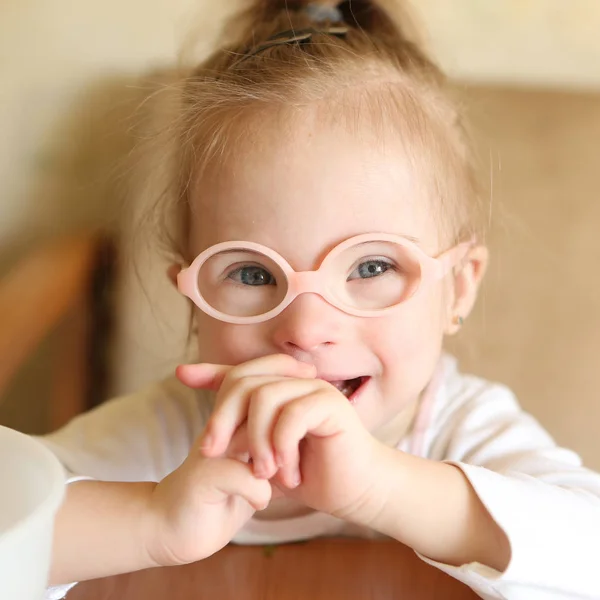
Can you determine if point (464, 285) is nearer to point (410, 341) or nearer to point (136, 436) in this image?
point (410, 341)

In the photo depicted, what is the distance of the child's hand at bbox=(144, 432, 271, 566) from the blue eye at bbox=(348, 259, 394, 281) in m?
0.21

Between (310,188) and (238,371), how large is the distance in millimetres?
168

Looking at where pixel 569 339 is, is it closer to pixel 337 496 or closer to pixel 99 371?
pixel 337 496

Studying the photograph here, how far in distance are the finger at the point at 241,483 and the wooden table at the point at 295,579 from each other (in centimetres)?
13

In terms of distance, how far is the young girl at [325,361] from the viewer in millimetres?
524

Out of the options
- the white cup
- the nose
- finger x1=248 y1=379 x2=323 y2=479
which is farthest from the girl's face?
the white cup

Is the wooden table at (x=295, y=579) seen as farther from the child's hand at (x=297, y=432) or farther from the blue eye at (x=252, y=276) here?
the blue eye at (x=252, y=276)

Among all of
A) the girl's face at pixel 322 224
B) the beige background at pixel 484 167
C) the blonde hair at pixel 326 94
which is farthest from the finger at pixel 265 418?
the beige background at pixel 484 167

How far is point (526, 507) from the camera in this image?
568 millimetres

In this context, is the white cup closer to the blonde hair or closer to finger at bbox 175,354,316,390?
finger at bbox 175,354,316,390

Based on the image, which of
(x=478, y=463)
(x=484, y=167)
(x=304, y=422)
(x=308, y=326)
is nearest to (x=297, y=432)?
(x=304, y=422)

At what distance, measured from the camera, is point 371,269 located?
64 cm

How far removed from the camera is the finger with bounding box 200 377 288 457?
1.57ft

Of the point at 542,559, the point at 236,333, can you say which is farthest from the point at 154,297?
the point at 542,559
